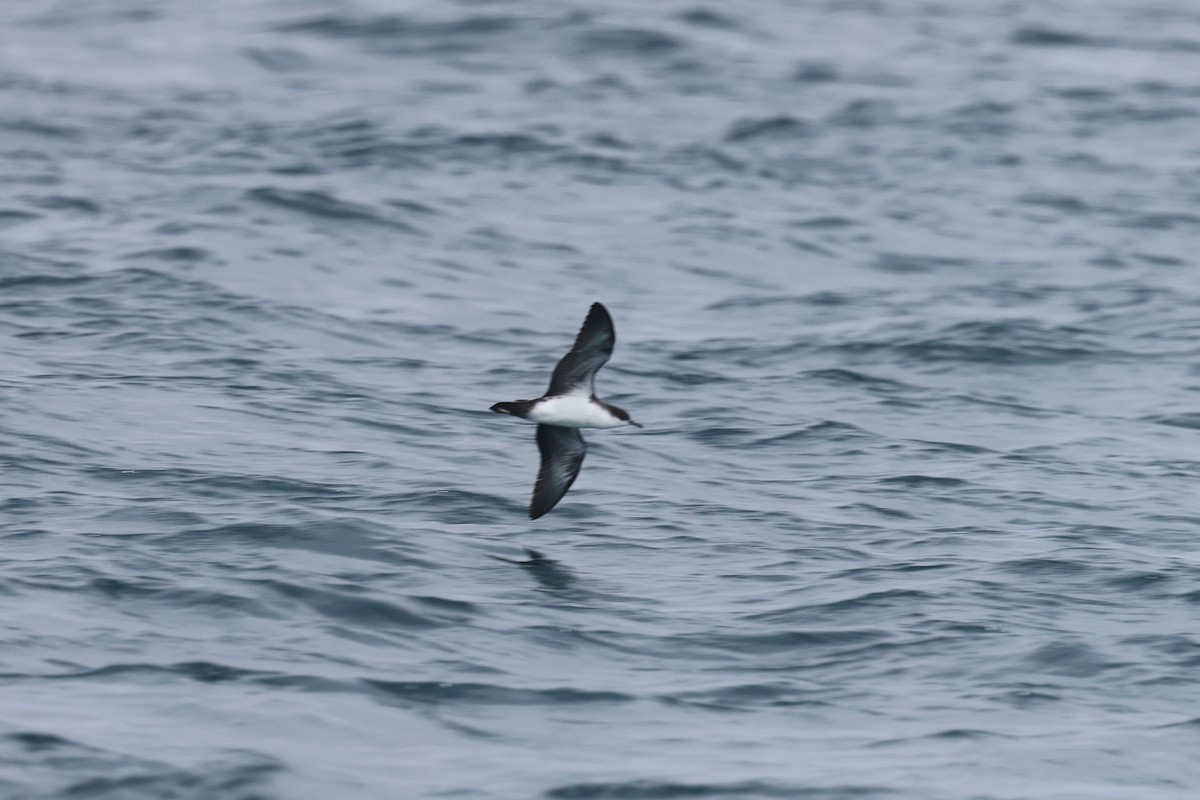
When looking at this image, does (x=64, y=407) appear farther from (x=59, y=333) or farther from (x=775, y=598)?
(x=775, y=598)

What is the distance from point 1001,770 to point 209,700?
369 centimetres

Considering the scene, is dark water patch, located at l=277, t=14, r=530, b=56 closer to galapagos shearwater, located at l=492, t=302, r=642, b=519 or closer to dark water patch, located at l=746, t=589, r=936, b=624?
galapagos shearwater, located at l=492, t=302, r=642, b=519

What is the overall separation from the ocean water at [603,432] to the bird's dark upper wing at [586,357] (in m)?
1.07

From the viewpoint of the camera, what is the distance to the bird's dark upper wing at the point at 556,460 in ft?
37.0

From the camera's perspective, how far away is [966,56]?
30.8m

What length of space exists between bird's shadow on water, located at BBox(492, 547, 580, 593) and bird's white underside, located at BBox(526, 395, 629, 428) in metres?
0.83

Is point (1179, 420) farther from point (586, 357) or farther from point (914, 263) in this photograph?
point (586, 357)

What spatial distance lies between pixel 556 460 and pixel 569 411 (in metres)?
0.45

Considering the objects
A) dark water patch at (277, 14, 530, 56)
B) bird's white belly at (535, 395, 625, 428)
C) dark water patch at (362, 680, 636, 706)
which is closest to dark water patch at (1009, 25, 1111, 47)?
dark water patch at (277, 14, 530, 56)

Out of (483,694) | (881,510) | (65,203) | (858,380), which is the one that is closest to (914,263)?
(858,380)

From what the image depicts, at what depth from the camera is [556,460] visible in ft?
37.3

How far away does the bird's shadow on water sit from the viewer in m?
10.5

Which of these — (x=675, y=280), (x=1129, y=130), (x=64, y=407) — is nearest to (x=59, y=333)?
(x=64, y=407)

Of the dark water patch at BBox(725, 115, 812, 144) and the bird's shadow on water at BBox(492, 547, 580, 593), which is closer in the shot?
the bird's shadow on water at BBox(492, 547, 580, 593)
